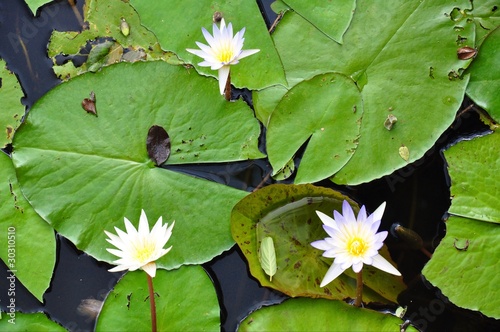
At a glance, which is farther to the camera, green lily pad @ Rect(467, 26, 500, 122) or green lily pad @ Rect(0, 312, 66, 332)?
green lily pad @ Rect(467, 26, 500, 122)

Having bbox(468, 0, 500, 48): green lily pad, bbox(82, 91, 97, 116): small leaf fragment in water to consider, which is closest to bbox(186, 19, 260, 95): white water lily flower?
bbox(82, 91, 97, 116): small leaf fragment in water

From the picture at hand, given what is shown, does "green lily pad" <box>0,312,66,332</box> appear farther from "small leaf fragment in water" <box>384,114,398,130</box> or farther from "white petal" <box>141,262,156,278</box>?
"small leaf fragment in water" <box>384,114,398,130</box>

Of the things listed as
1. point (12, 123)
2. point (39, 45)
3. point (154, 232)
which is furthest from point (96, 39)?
point (154, 232)

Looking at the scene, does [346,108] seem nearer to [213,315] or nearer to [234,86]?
[234,86]

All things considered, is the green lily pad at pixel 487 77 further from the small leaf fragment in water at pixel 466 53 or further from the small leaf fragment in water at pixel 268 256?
the small leaf fragment in water at pixel 268 256

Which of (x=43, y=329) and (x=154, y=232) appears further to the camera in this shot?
(x=43, y=329)

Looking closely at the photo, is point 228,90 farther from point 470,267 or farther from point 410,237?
point 470,267
